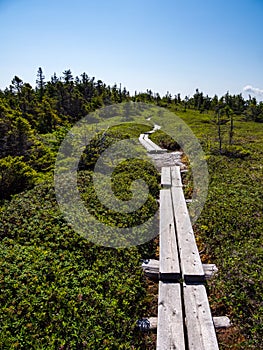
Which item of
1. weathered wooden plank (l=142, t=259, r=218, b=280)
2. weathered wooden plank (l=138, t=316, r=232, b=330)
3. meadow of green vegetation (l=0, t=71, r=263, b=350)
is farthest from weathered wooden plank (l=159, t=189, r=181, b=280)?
weathered wooden plank (l=138, t=316, r=232, b=330)

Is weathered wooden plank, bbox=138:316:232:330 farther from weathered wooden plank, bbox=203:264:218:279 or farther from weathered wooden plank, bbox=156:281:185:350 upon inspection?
weathered wooden plank, bbox=203:264:218:279

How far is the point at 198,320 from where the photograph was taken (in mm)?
4188

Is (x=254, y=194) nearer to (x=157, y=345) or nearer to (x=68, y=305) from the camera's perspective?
(x=157, y=345)

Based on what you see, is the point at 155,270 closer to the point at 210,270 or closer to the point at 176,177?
the point at 210,270

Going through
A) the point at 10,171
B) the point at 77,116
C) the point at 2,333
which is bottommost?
the point at 2,333

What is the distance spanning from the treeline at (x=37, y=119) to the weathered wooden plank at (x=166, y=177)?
4.46m

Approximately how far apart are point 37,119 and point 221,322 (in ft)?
72.7

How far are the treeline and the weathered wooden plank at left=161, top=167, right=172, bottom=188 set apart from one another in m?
4.46

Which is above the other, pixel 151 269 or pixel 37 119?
pixel 37 119

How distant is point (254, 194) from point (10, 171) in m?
8.14

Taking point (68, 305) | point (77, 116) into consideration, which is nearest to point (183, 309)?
point (68, 305)

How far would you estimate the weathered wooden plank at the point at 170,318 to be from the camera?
3864 millimetres

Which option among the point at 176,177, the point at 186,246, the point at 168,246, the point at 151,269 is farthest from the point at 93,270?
the point at 176,177

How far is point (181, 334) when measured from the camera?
3.97m
